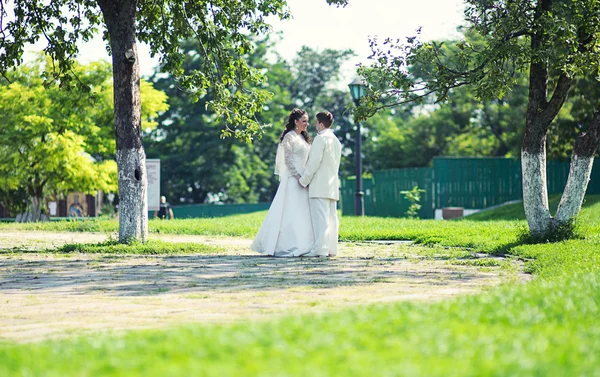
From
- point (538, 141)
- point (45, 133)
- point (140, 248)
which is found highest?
point (45, 133)

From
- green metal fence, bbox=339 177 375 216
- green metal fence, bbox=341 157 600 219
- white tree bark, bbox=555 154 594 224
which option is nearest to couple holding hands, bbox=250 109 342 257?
white tree bark, bbox=555 154 594 224

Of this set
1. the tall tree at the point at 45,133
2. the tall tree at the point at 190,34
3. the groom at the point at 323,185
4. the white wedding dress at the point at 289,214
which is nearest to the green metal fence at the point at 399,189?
the tall tree at the point at 45,133

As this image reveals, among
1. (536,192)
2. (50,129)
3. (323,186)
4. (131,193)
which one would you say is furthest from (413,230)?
(50,129)

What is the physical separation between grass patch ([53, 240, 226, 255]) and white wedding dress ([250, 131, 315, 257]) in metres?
1.01

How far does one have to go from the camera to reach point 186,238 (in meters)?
19.3

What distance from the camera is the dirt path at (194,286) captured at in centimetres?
718

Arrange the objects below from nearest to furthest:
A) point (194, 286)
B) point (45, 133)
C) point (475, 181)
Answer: point (194, 286) < point (45, 133) < point (475, 181)

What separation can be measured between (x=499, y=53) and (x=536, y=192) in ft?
7.77

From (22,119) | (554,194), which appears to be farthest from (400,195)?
(22,119)

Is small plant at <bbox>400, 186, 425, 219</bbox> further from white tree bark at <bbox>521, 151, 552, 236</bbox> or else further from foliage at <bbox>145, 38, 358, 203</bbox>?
foliage at <bbox>145, 38, 358, 203</bbox>

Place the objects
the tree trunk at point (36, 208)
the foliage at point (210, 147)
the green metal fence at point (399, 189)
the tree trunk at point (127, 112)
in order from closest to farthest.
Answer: the tree trunk at point (127, 112) < the green metal fence at point (399, 189) < the tree trunk at point (36, 208) < the foliage at point (210, 147)

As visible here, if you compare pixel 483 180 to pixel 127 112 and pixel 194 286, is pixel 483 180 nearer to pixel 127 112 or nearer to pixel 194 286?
pixel 127 112

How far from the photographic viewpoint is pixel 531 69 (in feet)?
47.3

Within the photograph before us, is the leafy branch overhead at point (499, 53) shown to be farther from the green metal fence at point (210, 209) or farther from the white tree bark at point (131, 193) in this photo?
the green metal fence at point (210, 209)
